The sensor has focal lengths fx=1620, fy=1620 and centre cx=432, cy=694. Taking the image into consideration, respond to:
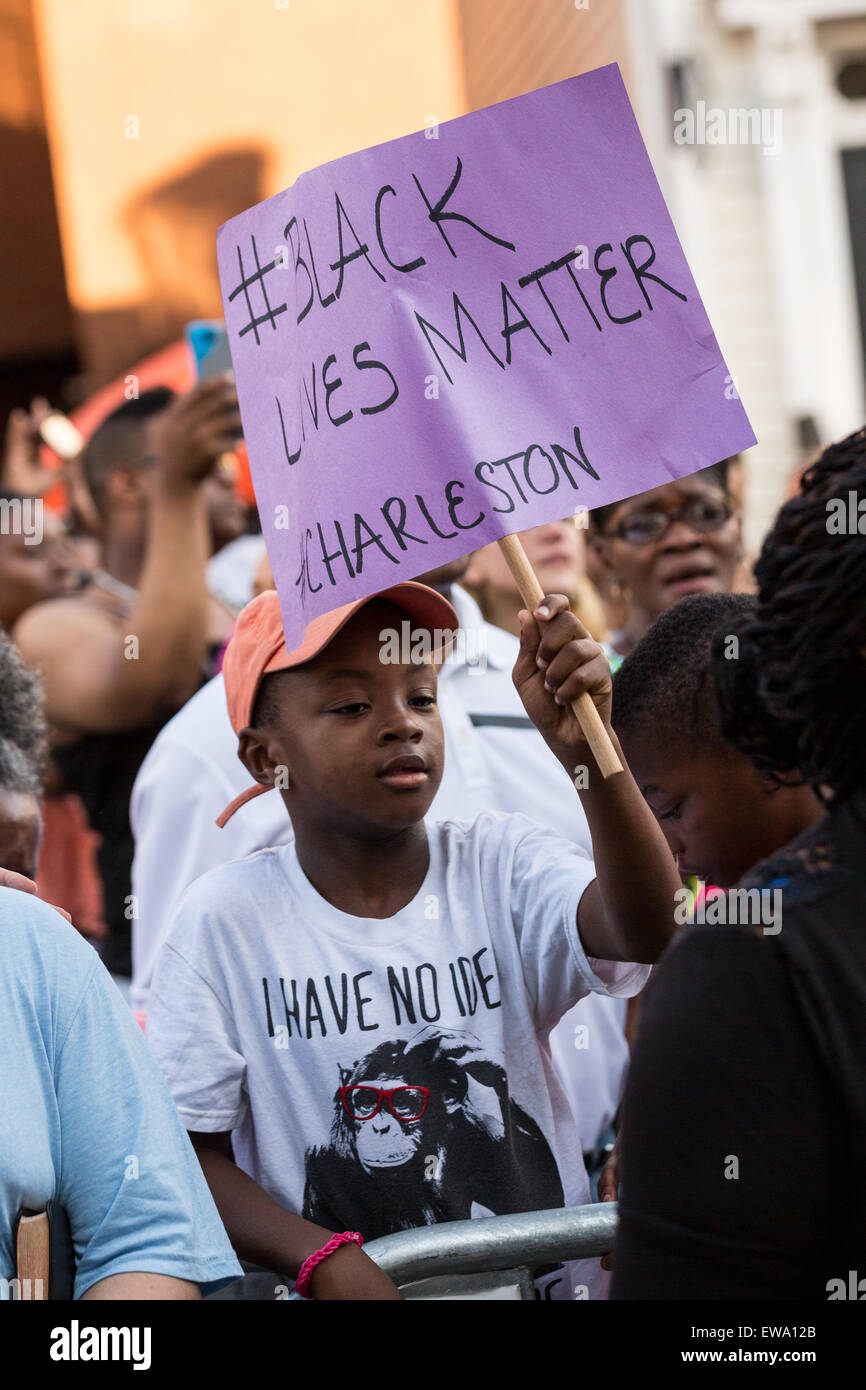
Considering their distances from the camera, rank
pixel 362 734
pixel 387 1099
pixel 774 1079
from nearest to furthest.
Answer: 1. pixel 774 1079
2. pixel 387 1099
3. pixel 362 734

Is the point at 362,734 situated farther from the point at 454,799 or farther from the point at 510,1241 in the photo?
the point at 510,1241

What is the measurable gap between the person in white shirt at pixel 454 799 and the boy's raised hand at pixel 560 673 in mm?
746

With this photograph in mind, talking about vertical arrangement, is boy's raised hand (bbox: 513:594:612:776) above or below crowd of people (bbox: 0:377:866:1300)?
above

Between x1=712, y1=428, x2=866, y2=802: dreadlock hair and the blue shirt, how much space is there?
0.81m

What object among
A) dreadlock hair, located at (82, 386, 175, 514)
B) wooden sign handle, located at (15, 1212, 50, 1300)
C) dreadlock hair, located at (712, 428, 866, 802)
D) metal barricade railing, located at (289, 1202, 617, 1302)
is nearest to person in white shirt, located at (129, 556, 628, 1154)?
metal barricade railing, located at (289, 1202, 617, 1302)

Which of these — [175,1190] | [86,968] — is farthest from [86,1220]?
[86,968]

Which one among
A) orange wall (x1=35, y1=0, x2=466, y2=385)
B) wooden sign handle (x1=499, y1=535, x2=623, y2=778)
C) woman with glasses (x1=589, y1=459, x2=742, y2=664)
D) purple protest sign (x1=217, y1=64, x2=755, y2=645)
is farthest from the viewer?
orange wall (x1=35, y1=0, x2=466, y2=385)

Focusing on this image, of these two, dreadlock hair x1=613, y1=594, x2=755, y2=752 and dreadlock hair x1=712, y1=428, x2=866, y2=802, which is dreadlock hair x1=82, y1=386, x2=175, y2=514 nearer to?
dreadlock hair x1=613, y1=594, x2=755, y2=752

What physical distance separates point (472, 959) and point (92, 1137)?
2.03ft

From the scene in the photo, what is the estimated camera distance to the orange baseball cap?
228cm

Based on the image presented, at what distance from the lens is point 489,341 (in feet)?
6.59

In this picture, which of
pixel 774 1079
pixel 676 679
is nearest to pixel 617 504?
pixel 676 679

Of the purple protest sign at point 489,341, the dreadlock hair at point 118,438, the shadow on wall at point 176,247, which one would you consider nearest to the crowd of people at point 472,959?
the purple protest sign at point 489,341
